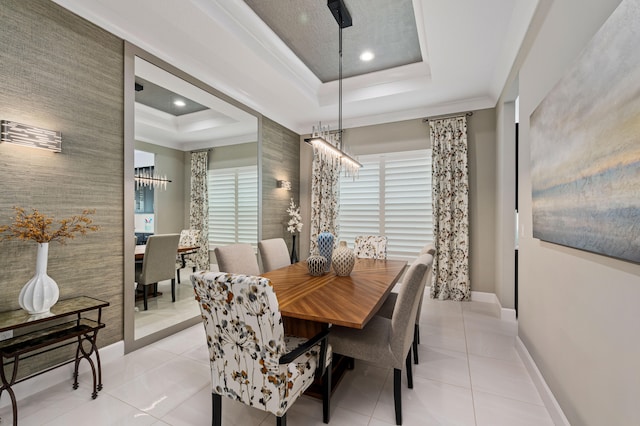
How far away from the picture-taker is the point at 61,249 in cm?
212

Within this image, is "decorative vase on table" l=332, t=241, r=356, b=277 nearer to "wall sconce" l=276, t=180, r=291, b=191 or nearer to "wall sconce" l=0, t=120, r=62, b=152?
"wall sconce" l=0, t=120, r=62, b=152

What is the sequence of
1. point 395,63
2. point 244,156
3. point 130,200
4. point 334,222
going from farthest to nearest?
1. point 334,222
2. point 244,156
3. point 395,63
4. point 130,200

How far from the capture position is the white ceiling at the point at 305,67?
233cm

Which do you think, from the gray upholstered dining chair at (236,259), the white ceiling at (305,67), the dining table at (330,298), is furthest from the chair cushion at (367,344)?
the white ceiling at (305,67)

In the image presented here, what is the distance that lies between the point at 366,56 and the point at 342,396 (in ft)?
11.6

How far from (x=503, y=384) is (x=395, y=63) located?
3546 mm

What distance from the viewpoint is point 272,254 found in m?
3.20

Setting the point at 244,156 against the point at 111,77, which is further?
the point at 244,156

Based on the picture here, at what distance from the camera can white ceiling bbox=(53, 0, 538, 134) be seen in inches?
91.8

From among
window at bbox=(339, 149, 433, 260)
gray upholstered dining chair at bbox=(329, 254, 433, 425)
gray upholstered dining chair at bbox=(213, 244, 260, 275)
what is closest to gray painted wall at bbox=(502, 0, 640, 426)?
gray upholstered dining chair at bbox=(329, 254, 433, 425)

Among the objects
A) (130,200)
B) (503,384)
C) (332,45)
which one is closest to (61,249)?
(130,200)

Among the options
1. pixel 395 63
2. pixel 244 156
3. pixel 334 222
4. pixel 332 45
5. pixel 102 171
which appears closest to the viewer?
pixel 102 171

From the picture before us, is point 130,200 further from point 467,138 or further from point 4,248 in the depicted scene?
point 467,138

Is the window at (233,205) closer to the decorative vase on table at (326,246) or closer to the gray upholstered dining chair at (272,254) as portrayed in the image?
the gray upholstered dining chair at (272,254)
